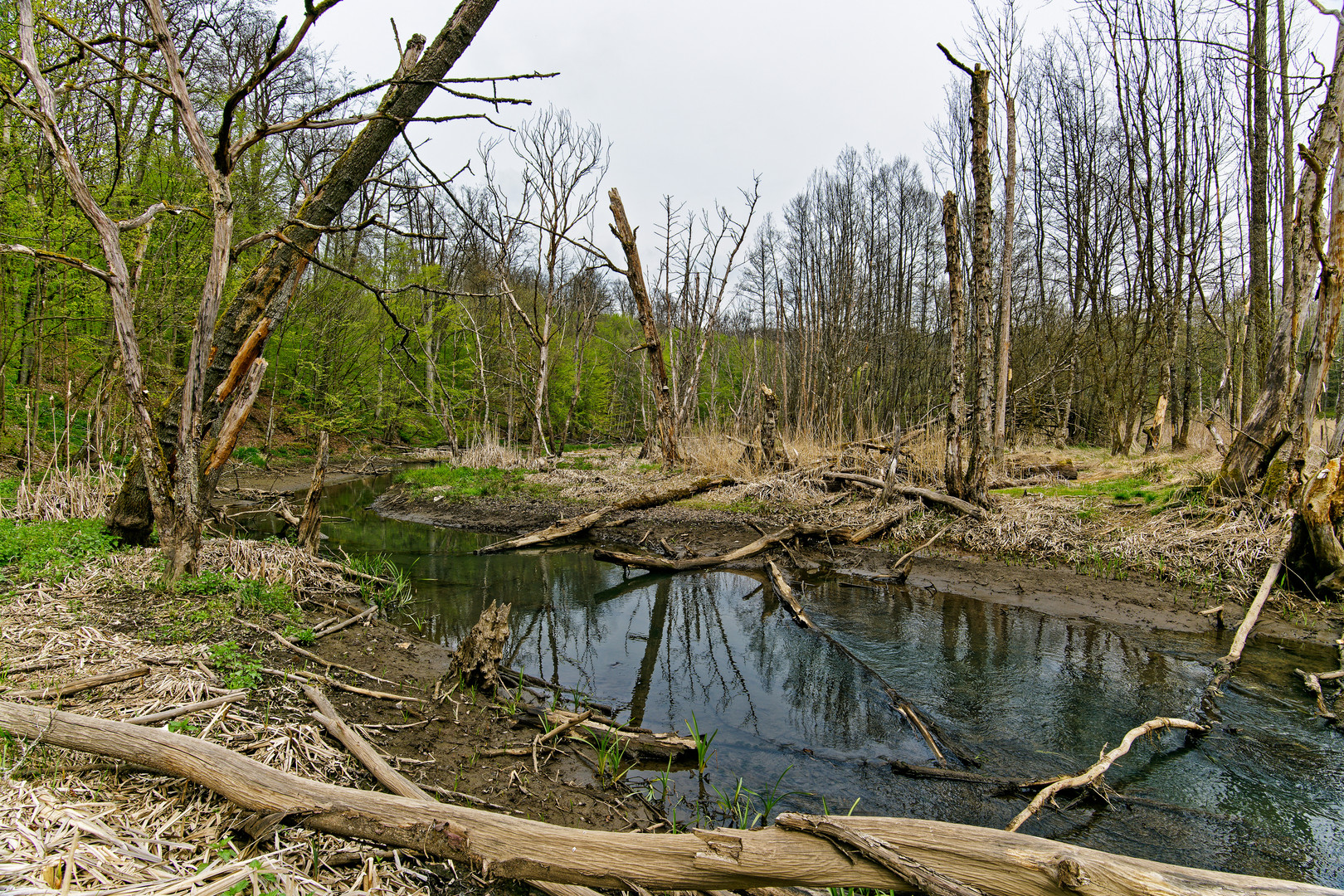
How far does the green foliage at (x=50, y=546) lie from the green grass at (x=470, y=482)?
287 inches

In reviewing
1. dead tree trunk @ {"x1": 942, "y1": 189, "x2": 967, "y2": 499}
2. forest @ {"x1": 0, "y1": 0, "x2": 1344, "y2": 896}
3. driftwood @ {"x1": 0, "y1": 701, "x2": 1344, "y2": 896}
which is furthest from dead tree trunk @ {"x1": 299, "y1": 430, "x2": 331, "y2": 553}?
dead tree trunk @ {"x1": 942, "y1": 189, "x2": 967, "y2": 499}

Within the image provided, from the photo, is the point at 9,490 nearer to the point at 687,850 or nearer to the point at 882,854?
the point at 687,850

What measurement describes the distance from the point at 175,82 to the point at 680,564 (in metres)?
6.09

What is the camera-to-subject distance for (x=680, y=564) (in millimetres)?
7582

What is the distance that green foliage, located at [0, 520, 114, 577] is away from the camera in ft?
13.4

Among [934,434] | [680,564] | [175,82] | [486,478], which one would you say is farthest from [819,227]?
[175,82]

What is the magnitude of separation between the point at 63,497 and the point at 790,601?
6.76 metres

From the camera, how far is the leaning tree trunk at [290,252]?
4215 millimetres

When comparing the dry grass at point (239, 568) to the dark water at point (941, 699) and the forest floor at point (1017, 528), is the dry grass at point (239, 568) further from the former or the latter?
the forest floor at point (1017, 528)

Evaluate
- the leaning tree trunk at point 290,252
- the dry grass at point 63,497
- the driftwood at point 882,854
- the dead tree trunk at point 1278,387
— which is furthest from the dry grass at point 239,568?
the dead tree trunk at point 1278,387

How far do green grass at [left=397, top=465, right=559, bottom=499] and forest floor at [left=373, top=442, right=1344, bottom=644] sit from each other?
0.08 m

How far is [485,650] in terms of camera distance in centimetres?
382

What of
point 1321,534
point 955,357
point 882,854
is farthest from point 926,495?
point 882,854

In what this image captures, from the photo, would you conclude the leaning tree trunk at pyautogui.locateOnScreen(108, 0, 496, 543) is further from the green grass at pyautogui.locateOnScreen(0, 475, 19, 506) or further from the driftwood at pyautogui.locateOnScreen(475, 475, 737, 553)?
the driftwood at pyautogui.locateOnScreen(475, 475, 737, 553)
